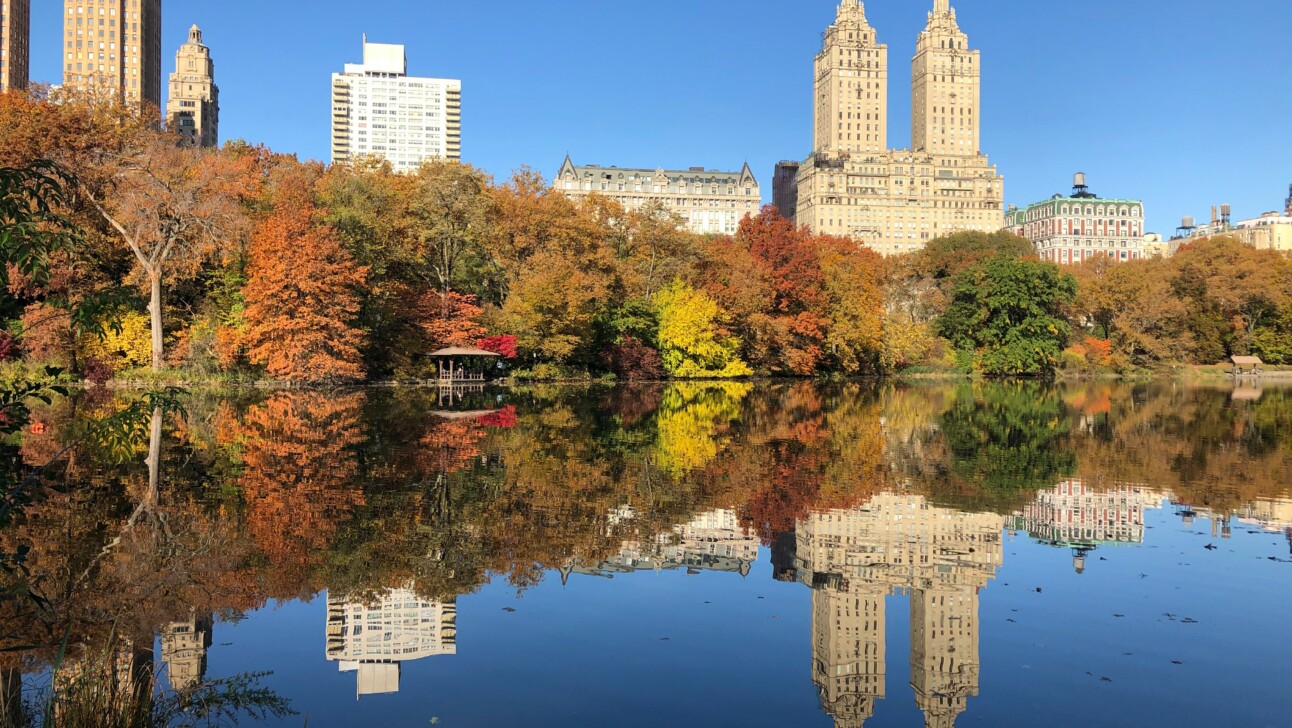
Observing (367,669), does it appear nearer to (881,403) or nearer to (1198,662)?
(1198,662)

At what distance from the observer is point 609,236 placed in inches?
2109

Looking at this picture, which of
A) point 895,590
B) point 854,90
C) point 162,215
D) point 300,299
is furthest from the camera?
point 854,90

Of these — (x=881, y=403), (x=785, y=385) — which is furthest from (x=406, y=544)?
(x=785, y=385)

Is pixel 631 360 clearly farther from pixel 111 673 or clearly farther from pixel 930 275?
pixel 111 673

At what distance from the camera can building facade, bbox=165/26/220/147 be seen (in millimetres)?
147125

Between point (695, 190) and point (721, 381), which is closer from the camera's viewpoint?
point (721, 381)

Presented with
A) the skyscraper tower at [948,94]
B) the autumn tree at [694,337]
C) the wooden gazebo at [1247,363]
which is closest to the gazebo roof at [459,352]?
the autumn tree at [694,337]

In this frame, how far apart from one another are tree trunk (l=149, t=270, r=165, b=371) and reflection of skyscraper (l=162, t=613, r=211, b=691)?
107 feet

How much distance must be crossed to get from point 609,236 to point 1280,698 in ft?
159

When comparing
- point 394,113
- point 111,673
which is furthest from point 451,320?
point 394,113

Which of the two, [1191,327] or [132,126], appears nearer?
[132,126]

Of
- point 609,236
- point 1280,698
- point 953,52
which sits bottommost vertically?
point 1280,698

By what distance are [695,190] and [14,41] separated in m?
99.2

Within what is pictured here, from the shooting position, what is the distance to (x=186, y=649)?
6.89 meters
